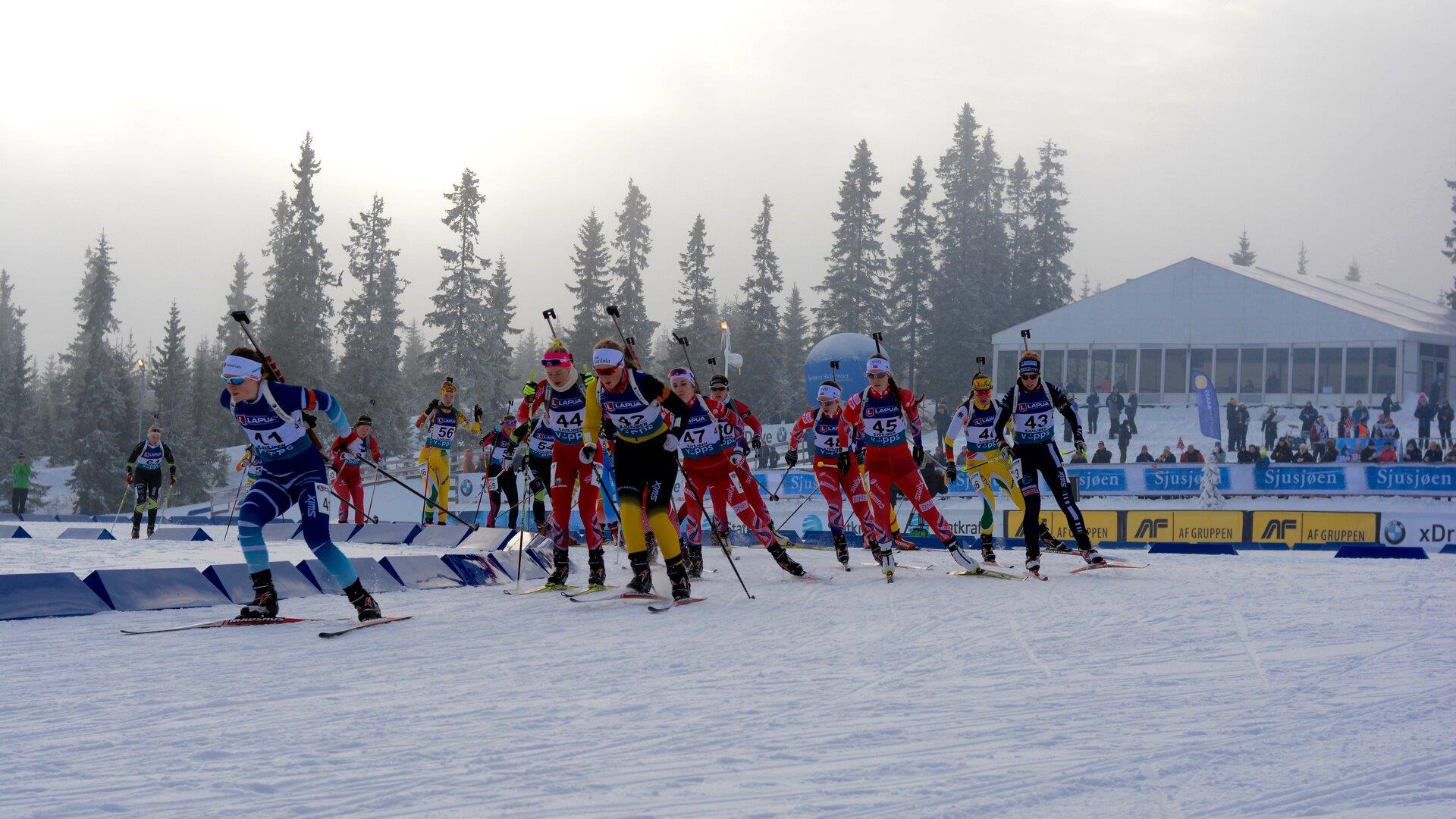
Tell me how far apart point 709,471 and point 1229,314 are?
123ft

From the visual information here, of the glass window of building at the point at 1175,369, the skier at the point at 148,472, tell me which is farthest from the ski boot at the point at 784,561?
the glass window of building at the point at 1175,369

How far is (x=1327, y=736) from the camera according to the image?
496 cm

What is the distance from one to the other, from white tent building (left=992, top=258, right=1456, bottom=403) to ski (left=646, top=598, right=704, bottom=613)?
38.3m

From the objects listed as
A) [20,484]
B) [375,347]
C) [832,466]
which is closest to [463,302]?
[375,347]

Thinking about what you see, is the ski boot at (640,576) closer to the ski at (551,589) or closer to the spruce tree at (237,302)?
the ski at (551,589)

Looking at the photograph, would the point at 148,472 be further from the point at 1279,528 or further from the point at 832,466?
the point at 1279,528

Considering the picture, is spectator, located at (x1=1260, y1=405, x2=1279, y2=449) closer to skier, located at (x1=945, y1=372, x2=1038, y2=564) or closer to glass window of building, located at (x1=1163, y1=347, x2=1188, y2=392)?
glass window of building, located at (x1=1163, y1=347, x2=1188, y2=392)

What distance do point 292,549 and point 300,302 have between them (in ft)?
157

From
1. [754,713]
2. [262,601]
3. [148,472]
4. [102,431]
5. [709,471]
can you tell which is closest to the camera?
[754,713]

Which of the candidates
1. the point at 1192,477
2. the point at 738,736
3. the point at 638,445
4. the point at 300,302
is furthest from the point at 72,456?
the point at 738,736

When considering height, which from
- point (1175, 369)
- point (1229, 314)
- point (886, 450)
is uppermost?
point (1229, 314)

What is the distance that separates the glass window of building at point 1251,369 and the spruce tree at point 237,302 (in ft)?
191

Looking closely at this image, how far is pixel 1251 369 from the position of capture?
43.8 metres

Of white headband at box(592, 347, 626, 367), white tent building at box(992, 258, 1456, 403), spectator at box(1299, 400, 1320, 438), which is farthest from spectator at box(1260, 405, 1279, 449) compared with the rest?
white headband at box(592, 347, 626, 367)
